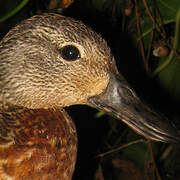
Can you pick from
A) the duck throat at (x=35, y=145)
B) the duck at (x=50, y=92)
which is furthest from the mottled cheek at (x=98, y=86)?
the duck throat at (x=35, y=145)

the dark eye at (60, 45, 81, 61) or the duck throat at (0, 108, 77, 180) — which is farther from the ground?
the dark eye at (60, 45, 81, 61)

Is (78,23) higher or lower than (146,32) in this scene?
higher

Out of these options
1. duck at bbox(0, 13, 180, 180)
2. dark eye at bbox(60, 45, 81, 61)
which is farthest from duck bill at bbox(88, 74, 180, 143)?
dark eye at bbox(60, 45, 81, 61)

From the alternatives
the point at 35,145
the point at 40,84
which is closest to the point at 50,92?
the point at 40,84

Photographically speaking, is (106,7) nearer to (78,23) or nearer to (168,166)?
(78,23)

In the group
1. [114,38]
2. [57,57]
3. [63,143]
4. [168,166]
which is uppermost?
[57,57]

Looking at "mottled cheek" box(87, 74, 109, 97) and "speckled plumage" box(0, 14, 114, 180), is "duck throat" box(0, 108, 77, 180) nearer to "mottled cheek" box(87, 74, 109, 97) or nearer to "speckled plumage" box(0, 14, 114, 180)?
"speckled plumage" box(0, 14, 114, 180)

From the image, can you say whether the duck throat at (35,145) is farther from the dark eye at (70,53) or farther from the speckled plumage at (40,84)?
the dark eye at (70,53)

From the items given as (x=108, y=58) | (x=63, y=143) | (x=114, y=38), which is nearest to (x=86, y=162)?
(x=114, y=38)
